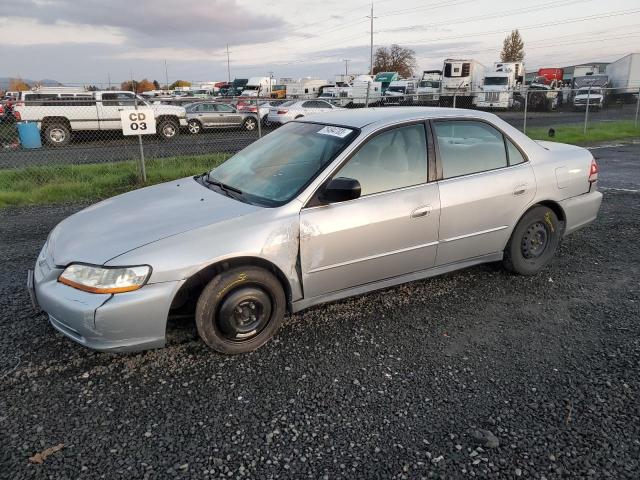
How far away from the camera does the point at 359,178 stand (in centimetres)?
355

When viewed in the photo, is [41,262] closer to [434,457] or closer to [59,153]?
[434,457]

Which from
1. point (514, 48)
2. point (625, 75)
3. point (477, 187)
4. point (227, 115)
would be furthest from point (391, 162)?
point (514, 48)

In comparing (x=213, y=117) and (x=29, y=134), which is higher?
(x=213, y=117)

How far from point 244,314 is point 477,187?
83.7 inches

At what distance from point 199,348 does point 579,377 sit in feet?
8.00

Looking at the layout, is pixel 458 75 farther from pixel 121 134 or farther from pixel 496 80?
pixel 121 134

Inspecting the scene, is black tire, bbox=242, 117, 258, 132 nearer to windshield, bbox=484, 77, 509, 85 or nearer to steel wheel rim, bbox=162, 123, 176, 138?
steel wheel rim, bbox=162, 123, 176, 138

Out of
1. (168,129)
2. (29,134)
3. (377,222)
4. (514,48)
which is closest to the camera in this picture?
(377,222)

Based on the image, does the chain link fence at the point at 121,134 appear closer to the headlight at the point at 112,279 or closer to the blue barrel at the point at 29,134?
the blue barrel at the point at 29,134

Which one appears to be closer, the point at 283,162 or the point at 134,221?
the point at 134,221

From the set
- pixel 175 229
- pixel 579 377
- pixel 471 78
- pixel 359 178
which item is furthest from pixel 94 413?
pixel 471 78

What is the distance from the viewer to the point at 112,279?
286 cm

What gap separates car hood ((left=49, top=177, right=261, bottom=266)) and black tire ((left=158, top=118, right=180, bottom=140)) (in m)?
15.7

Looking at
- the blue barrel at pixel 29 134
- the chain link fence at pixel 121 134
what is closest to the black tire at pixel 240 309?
the chain link fence at pixel 121 134
